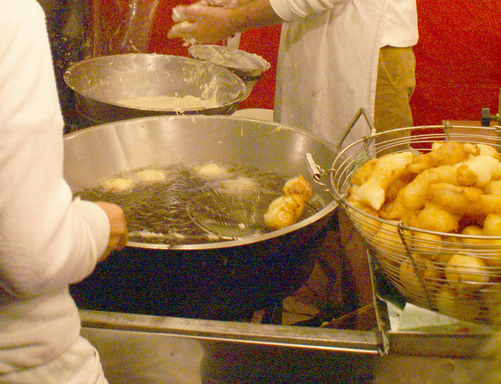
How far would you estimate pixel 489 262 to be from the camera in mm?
660

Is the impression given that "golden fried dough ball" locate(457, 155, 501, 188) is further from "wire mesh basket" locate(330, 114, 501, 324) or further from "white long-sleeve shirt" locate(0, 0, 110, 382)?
"white long-sleeve shirt" locate(0, 0, 110, 382)

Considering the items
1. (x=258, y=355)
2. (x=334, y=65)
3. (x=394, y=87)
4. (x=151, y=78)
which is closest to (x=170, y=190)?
(x=258, y=355)

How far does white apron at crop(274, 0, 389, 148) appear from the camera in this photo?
5.99 ft

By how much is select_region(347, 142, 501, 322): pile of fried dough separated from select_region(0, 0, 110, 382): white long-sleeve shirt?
1.52 ft

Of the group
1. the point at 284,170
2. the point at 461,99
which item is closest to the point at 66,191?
the point at 284,170

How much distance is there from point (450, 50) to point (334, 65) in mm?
2001

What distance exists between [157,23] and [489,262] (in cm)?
315

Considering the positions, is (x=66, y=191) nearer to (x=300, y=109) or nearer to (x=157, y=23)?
(x=300, y=109)

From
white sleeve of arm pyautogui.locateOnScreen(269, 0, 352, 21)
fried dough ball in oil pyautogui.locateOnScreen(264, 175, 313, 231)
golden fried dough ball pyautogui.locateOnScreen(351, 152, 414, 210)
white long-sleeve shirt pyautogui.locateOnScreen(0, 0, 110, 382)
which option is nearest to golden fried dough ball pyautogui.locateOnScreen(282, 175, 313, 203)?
fried dough ball in oil pyautogui.locateOnScreen(264, 175, 313, 231)

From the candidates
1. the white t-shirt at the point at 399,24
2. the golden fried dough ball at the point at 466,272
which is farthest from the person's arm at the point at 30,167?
the white t-shirt at the point at 399,24

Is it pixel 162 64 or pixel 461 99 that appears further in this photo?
pixel 461 99

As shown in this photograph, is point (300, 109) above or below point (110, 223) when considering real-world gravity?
below

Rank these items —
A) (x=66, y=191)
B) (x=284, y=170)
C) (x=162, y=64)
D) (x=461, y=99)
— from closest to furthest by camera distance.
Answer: (x=66, y=191) → (x=284, y=170) → (x=162, y=64) → (x=461, y=99)

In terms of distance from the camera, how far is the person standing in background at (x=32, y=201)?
47cm
